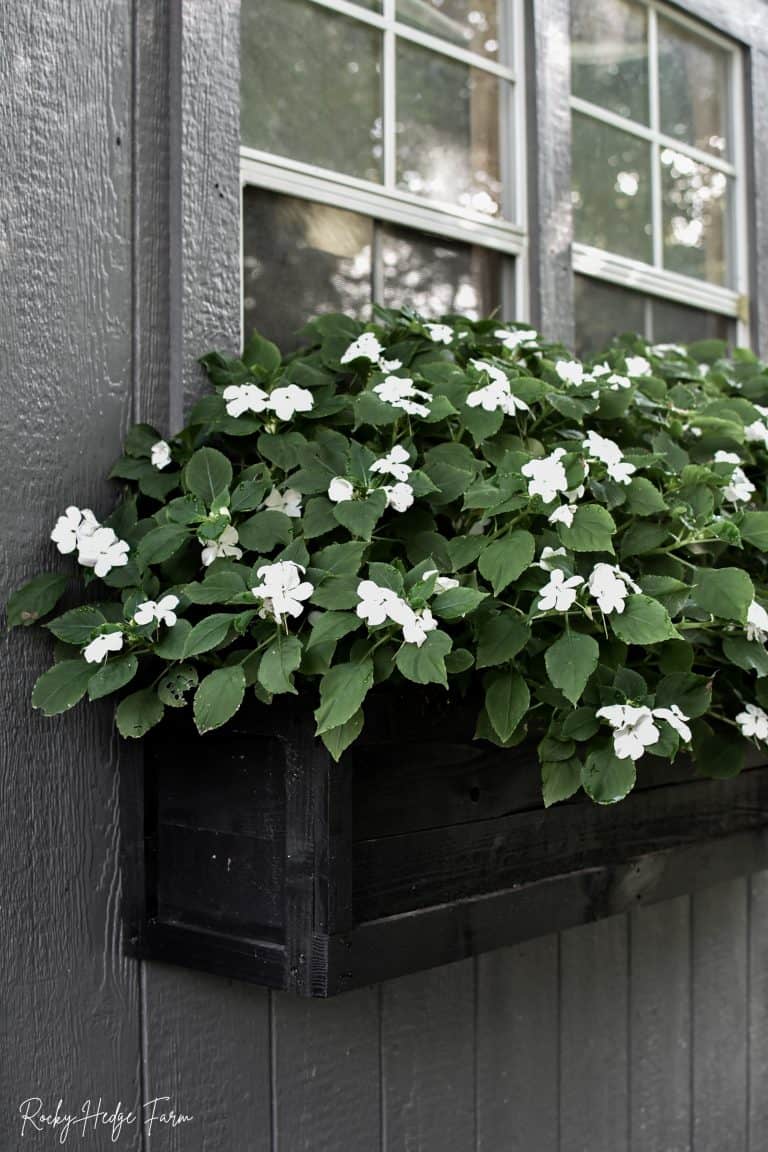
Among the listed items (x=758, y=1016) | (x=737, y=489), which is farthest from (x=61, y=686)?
Result: (x=758, y=1016)

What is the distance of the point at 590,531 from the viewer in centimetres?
123

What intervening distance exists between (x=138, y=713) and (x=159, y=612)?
119 millimetres

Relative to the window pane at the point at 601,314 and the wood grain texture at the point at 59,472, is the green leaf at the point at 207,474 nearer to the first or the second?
the wood grain texture at the point at 59,472

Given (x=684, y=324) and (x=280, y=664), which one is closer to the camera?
(x=280, y=664)

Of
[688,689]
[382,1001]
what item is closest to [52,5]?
[688,689]

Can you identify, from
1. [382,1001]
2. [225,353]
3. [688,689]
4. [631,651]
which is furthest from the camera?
[382,1001]

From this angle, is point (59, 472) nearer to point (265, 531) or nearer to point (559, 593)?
point (265, 531)

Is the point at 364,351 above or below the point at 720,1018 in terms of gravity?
above

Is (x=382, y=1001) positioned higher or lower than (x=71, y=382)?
lower

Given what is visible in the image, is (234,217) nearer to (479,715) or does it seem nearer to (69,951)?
(479,715)

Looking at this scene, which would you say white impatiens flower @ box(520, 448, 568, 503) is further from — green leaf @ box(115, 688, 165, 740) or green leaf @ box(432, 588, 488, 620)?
green leaf @ box(115, 688, 165, 740)

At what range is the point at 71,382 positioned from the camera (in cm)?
137

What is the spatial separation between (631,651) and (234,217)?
2.42ft

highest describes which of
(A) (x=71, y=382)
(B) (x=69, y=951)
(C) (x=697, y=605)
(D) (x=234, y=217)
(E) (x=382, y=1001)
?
(D) (x=234, y=217)
